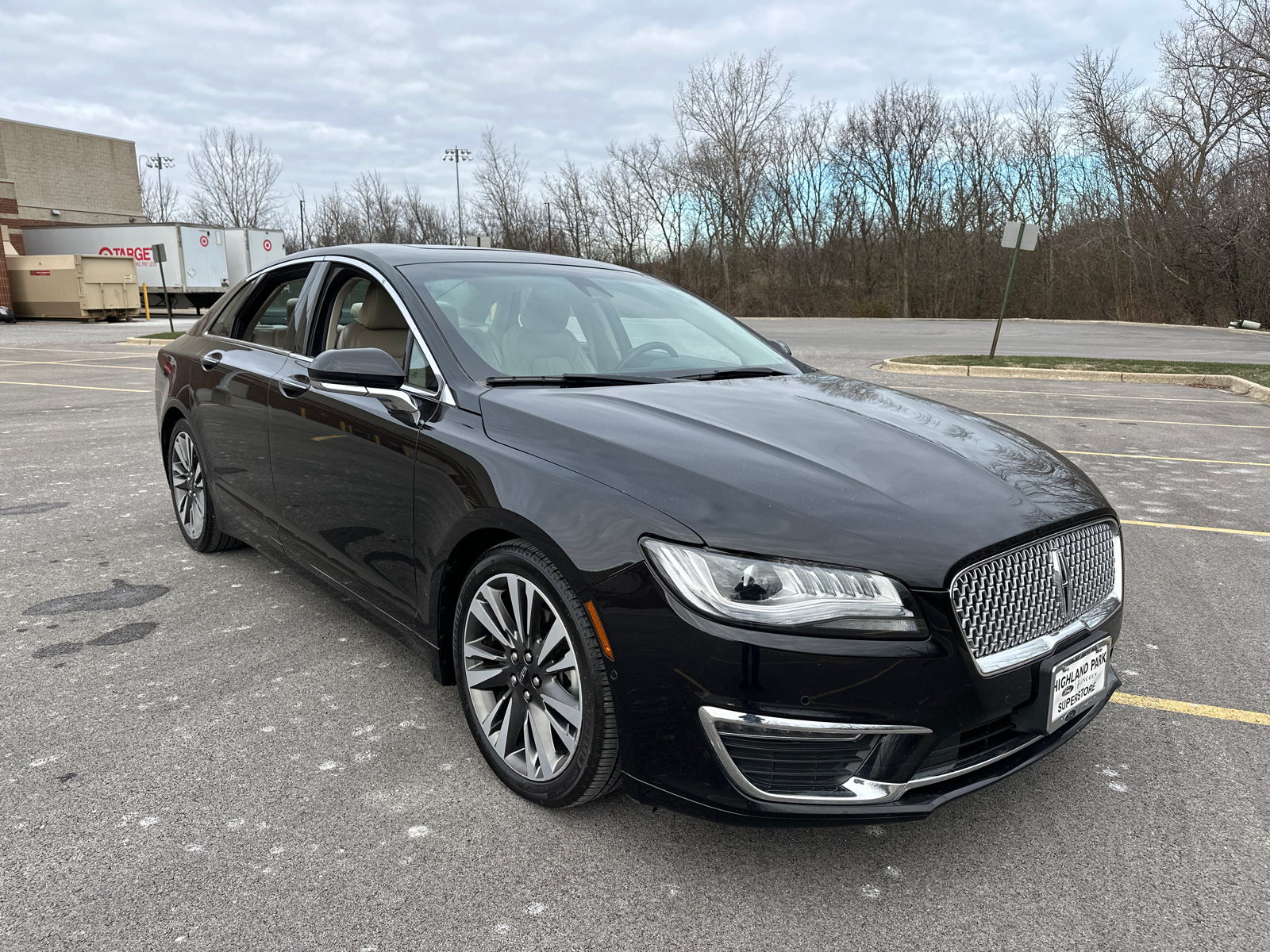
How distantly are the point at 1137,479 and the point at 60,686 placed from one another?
723 centimetres

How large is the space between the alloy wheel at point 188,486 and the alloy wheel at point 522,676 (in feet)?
9.01

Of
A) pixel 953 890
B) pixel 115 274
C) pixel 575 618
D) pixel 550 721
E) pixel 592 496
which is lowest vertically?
pixel 953 890

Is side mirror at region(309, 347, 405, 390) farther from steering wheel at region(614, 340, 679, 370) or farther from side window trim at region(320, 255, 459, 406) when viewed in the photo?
steering wheel at region(614, 340, 679, 370)

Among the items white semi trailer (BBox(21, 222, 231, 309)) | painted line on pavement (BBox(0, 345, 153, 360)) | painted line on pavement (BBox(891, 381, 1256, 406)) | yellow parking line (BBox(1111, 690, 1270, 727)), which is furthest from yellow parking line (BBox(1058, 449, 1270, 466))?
white semi trailer (BBox(21, 222, 231, 309))

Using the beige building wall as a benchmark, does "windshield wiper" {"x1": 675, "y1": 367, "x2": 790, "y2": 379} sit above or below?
below

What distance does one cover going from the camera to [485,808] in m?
2.60

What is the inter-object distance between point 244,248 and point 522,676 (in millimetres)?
42053

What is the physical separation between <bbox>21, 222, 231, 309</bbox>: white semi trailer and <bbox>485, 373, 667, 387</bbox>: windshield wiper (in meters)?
38.0

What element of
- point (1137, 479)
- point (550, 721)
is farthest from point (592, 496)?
point (1137, 479)

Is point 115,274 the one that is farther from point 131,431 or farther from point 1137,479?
point 1137,479

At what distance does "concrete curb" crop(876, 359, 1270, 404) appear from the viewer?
14.5 meters

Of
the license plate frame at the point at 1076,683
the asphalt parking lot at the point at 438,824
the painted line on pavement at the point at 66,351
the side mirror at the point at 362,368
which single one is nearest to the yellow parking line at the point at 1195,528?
the asphalt parking lot at the point at 438,824

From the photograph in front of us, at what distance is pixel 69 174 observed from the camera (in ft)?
173

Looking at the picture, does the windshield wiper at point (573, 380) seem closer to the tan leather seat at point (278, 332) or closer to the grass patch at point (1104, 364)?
the tan leather seat at point (278, 332)
